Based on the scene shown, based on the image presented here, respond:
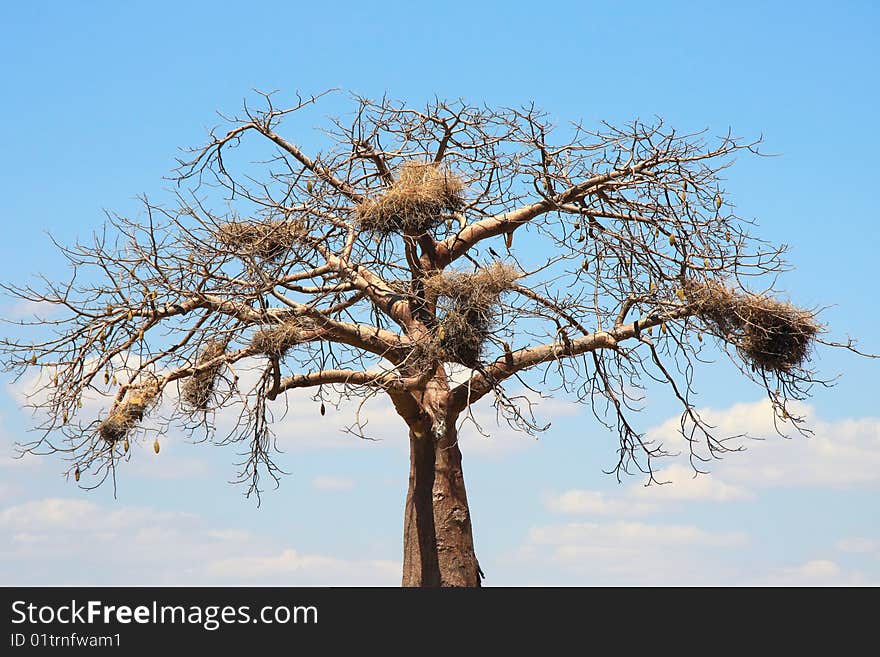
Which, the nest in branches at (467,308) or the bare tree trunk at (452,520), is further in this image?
the bare tree trunk at (452,520)

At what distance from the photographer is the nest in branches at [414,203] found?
9.99 metres

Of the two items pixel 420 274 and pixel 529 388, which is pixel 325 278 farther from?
pixel 529 388

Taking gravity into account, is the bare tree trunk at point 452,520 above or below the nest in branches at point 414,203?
below

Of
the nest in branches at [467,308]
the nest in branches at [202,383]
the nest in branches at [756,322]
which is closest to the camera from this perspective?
the nest in branches at [467,308]

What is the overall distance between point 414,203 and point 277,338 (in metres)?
1.81

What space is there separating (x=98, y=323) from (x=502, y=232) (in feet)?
13.9

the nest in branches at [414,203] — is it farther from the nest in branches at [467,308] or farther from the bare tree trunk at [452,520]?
the bare tree trunk at [452,520]

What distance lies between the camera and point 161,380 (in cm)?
1034

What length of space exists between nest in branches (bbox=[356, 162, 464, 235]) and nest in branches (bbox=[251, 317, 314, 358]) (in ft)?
4.04

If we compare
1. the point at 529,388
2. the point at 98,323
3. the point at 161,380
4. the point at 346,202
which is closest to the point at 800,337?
the point at 529,388

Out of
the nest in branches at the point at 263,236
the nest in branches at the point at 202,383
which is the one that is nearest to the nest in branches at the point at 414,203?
the nest in branches at the point at 263,236

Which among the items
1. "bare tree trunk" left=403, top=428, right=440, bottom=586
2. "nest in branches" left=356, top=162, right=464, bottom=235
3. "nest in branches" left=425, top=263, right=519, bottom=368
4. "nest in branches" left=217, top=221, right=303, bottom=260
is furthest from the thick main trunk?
"nest in branches" left=217, top=221, right=303, bottom=260

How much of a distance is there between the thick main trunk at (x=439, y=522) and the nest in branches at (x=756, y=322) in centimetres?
282
